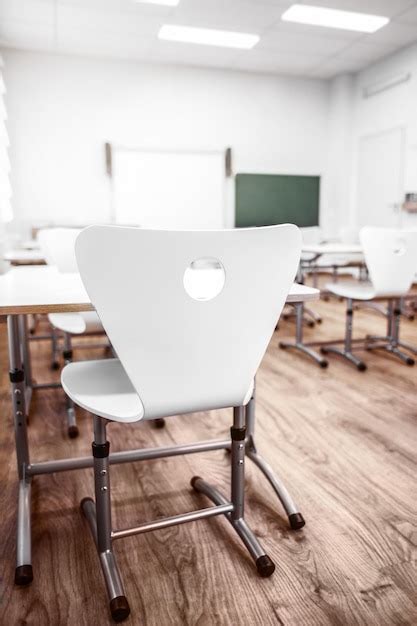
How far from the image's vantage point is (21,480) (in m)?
1.59

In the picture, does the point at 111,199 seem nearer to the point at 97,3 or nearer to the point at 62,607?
the point at 97,3

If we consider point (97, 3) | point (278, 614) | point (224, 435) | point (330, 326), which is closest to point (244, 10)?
point (97, 3)

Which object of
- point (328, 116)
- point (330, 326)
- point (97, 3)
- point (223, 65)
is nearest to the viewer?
point (330, 326)

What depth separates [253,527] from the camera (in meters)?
1.48

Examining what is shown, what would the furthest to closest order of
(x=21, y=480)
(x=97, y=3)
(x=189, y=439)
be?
(x=97, y=3) → (x=189, y=439) → (x=21, y=480)

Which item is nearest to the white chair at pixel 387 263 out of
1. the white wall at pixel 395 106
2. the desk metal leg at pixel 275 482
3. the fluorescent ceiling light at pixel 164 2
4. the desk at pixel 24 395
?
the desk metal leg at pixel 275 482

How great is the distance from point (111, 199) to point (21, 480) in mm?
5894

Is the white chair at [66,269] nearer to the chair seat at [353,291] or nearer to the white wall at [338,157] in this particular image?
the chair seat at [353,291]

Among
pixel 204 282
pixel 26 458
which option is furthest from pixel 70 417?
pixel 204 282

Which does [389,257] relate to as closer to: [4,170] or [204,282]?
[204,282]

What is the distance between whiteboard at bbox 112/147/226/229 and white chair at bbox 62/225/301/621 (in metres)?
5.91

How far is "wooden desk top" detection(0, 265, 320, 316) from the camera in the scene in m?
1.04

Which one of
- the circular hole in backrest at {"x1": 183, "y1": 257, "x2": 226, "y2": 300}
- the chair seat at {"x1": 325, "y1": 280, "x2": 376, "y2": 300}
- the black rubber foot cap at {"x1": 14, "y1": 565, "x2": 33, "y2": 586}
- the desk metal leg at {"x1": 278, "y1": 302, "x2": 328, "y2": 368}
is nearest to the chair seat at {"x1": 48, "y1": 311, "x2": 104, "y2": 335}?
the circular hole in backrest at {"x1": 183, "y1": 257, "x2": 226, "y2": 300}

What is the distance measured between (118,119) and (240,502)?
6.50 m
